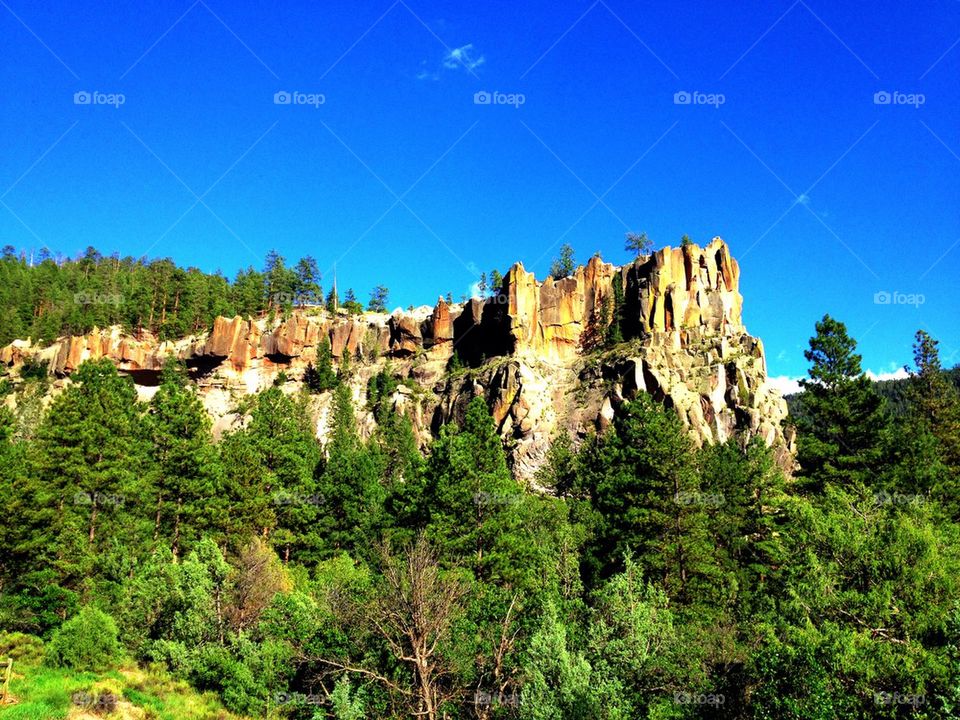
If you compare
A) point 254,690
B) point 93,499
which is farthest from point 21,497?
point 254,690

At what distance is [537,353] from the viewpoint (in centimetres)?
9200

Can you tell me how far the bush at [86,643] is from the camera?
21703 mm

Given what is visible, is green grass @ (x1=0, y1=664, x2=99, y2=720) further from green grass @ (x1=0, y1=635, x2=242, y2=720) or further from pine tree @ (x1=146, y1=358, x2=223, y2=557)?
pine tree @ (x1=146, y1=358, x2=223, y2=557)

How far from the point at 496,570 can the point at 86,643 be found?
15.5 meters

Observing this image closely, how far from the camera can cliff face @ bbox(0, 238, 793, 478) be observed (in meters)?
80.1

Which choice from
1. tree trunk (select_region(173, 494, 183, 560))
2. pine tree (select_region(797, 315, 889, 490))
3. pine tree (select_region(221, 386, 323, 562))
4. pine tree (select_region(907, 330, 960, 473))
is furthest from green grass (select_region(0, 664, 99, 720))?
pine tree (select_region(907, 330, 960, 473))

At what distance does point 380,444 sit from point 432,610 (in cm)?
5235

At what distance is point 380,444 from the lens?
7069 centimetres

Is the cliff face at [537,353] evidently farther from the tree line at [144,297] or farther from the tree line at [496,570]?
the tree line at [496,570]

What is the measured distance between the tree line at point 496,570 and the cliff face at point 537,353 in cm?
3716

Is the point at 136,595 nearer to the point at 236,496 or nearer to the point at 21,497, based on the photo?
the point at 21,497

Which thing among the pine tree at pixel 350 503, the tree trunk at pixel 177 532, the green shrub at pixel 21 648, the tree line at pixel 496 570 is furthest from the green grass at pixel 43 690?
the pine tree at pixel 350 503

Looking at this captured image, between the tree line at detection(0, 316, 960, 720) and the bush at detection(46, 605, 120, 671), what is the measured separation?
0.08m

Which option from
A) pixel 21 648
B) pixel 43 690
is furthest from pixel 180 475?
pixel 43 690
